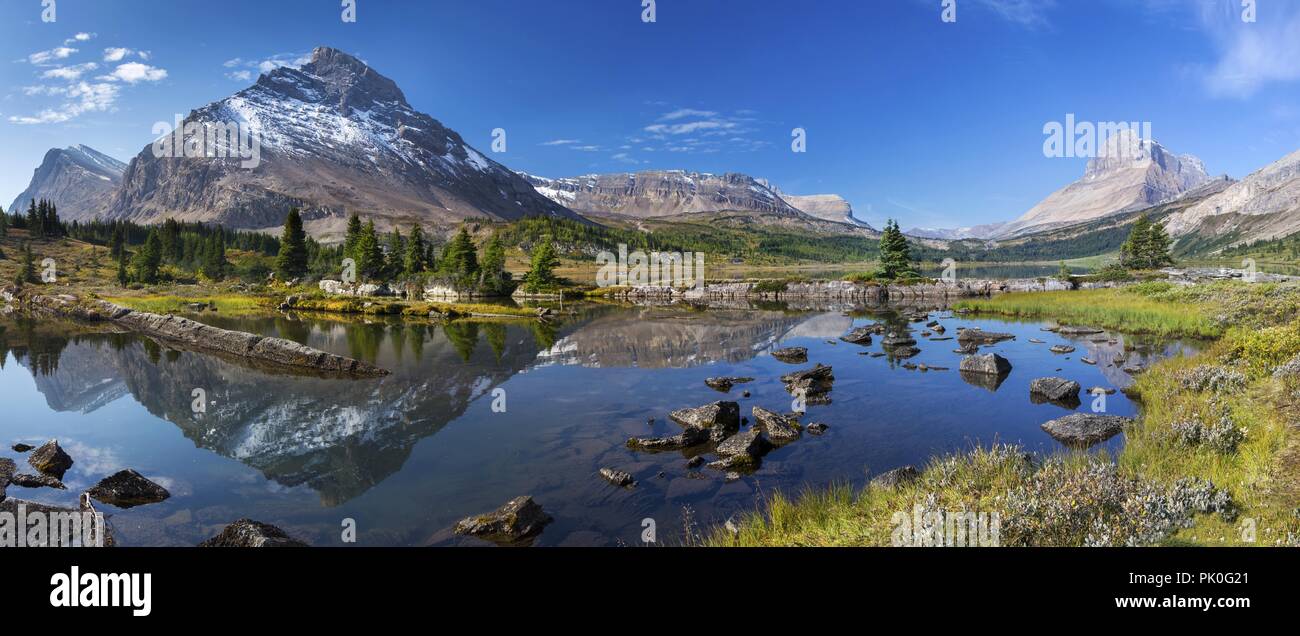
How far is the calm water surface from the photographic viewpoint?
46.0 ft

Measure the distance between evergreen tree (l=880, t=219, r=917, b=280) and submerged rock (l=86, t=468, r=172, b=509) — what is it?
319ft

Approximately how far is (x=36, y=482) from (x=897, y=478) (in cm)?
2298

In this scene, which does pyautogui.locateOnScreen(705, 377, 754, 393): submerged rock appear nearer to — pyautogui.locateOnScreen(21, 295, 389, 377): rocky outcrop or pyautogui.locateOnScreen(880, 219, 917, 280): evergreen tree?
pyautogui.locateOnScreen(21, 295, 389, 377): rocky outcrop

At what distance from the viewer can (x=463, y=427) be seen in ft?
68.5

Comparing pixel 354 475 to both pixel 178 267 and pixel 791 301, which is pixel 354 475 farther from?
pixel 178 267

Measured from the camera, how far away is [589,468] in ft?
55.0

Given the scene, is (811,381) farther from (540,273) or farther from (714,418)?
(540,273)

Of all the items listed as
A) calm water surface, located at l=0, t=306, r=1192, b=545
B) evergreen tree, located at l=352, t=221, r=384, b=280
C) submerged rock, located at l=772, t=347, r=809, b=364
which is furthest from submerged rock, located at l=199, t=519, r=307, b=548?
evergreen tree, located at l=352, t=221, r=384, b=280

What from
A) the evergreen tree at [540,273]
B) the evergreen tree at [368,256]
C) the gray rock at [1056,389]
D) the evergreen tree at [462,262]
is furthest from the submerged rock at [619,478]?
the evergreen tree at [368,256]

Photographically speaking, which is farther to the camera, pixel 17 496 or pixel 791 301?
pixel 791 301

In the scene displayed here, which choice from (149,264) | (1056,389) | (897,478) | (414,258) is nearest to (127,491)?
(897,478)
